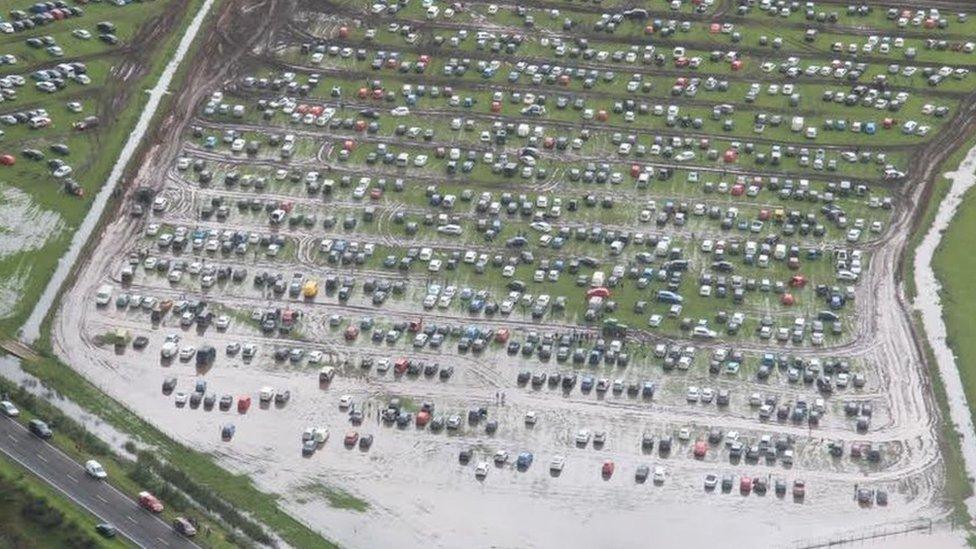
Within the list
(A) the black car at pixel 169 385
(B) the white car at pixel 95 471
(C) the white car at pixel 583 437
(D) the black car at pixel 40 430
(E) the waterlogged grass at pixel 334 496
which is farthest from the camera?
(A) the black car at pixel 169 385

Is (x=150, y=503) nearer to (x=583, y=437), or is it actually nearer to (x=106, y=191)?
(x=583, y=437)

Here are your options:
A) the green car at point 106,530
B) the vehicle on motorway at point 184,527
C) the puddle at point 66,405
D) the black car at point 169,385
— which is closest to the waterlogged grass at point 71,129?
the puddle at point 66,405

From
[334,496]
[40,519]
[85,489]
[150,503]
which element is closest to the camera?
[40,519]

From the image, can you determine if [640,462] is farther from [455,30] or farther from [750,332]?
[455,30]

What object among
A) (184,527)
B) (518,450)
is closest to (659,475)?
(518,450)

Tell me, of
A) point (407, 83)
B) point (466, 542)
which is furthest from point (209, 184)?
point (466, 542)

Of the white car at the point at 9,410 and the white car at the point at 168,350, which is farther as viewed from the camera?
the white car at the point at 168,350

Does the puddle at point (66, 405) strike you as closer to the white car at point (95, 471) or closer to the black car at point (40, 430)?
the black car at point (40, 430)

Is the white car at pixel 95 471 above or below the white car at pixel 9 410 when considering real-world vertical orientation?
below
